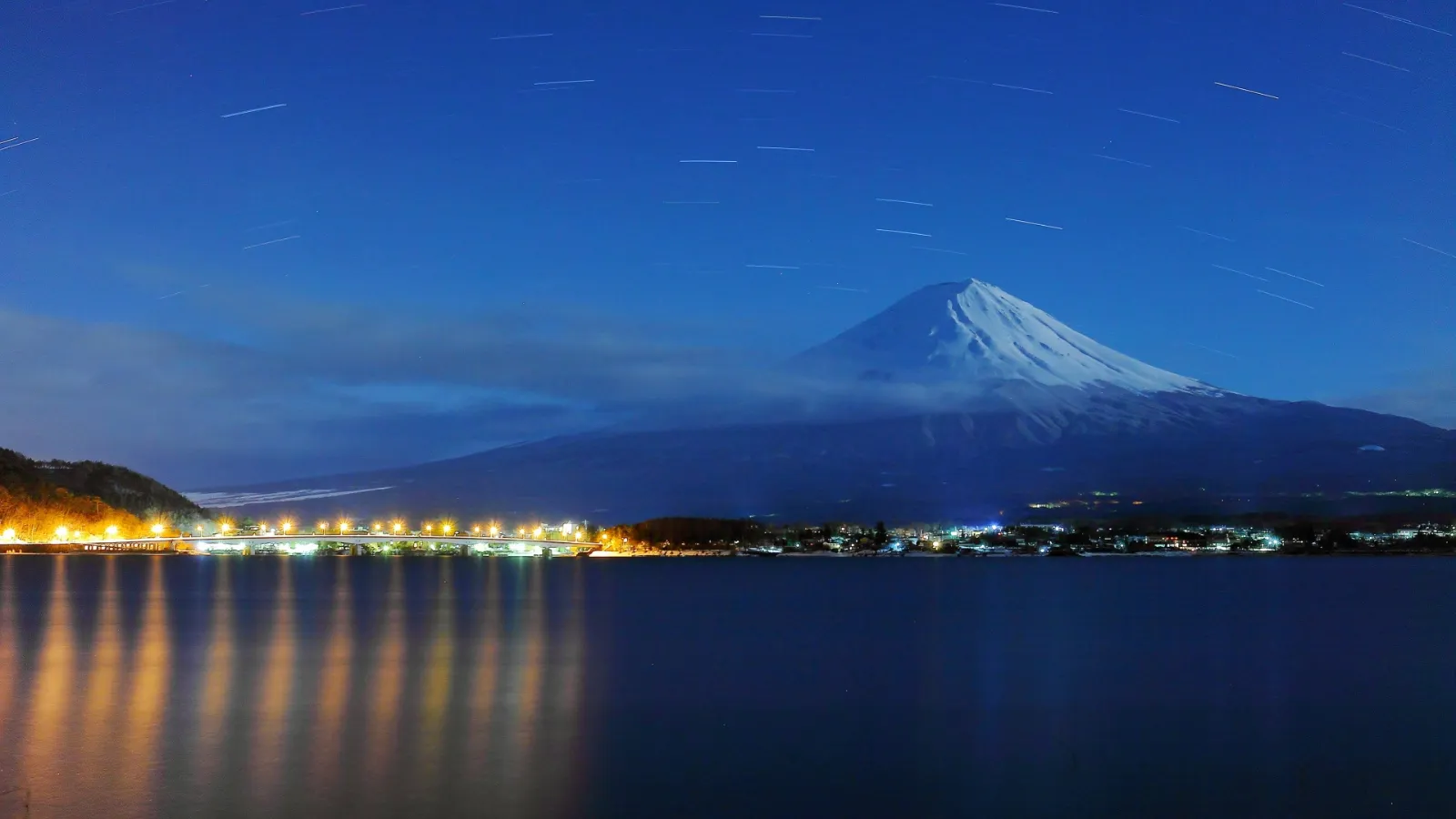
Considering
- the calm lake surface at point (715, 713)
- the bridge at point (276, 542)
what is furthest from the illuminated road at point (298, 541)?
the calm lake surface at point (715, 713)

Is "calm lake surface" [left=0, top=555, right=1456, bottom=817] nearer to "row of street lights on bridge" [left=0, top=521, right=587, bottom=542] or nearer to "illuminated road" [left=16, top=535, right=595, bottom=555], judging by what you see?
"illuminated road" [left=16, top=535, right=595, bottom=555]

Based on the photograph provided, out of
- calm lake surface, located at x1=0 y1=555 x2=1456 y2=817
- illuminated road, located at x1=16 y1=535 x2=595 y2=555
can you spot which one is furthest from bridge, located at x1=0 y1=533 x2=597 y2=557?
calm lake surface, located at x1=0 y1=555 x2=1456 y2=817

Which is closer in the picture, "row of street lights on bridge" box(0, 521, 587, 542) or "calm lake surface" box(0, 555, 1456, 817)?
"calm lake surface" box(0, 555, 1456, 817)

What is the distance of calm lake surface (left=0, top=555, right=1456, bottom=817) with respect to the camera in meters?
15.6

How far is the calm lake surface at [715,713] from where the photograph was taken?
1562 cm

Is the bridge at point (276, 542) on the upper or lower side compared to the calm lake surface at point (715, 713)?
upper

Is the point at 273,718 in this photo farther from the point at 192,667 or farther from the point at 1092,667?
the point at 1092,667

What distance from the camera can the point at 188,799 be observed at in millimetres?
14648

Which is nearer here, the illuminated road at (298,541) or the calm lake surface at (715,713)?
the calm lake surface at (715,713)

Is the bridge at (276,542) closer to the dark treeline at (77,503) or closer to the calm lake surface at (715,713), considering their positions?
the dark treeline at (77,503)

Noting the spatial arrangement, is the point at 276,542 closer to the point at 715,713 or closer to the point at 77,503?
the point at 77,503

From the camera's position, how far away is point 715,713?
893 inches

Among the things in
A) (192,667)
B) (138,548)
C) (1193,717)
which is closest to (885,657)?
(1193,717)

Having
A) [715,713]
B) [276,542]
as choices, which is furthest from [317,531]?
[715,713]
